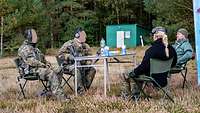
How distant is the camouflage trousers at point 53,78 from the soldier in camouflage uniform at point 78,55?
0.65 m

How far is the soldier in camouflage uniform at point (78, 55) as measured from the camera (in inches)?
317

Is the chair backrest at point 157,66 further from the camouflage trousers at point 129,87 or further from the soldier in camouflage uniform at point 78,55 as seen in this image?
the soldier in camouflage uniform at point 78,55

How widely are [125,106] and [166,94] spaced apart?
631 mm

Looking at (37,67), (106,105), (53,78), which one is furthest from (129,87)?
(37,67)

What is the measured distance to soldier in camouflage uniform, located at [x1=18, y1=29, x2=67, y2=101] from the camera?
7.22 meters

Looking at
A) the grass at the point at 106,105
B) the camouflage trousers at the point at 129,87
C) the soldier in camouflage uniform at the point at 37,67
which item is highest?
the soldier in camouflage uniform at the point at 37,67

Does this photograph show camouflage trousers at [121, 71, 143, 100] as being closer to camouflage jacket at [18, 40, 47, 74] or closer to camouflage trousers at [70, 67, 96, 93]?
camouflage trousers at [70, 67, 96, 93]

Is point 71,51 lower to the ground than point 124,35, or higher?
lower

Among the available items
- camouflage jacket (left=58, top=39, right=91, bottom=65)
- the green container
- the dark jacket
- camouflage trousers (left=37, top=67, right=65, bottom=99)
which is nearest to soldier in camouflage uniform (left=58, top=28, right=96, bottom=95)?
camouflage jacket (left=58, top=39, right=91, bottom=65)

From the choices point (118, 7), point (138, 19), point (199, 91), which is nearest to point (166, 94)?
point (199, 91)

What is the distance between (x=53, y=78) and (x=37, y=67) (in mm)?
376

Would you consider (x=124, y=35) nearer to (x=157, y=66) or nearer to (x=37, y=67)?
(x=37, y=67)

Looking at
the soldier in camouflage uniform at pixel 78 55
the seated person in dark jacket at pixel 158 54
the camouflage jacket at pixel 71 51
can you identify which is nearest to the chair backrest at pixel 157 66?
the seated person in dark jacket at pixel 158 54

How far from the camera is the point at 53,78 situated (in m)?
7.25
